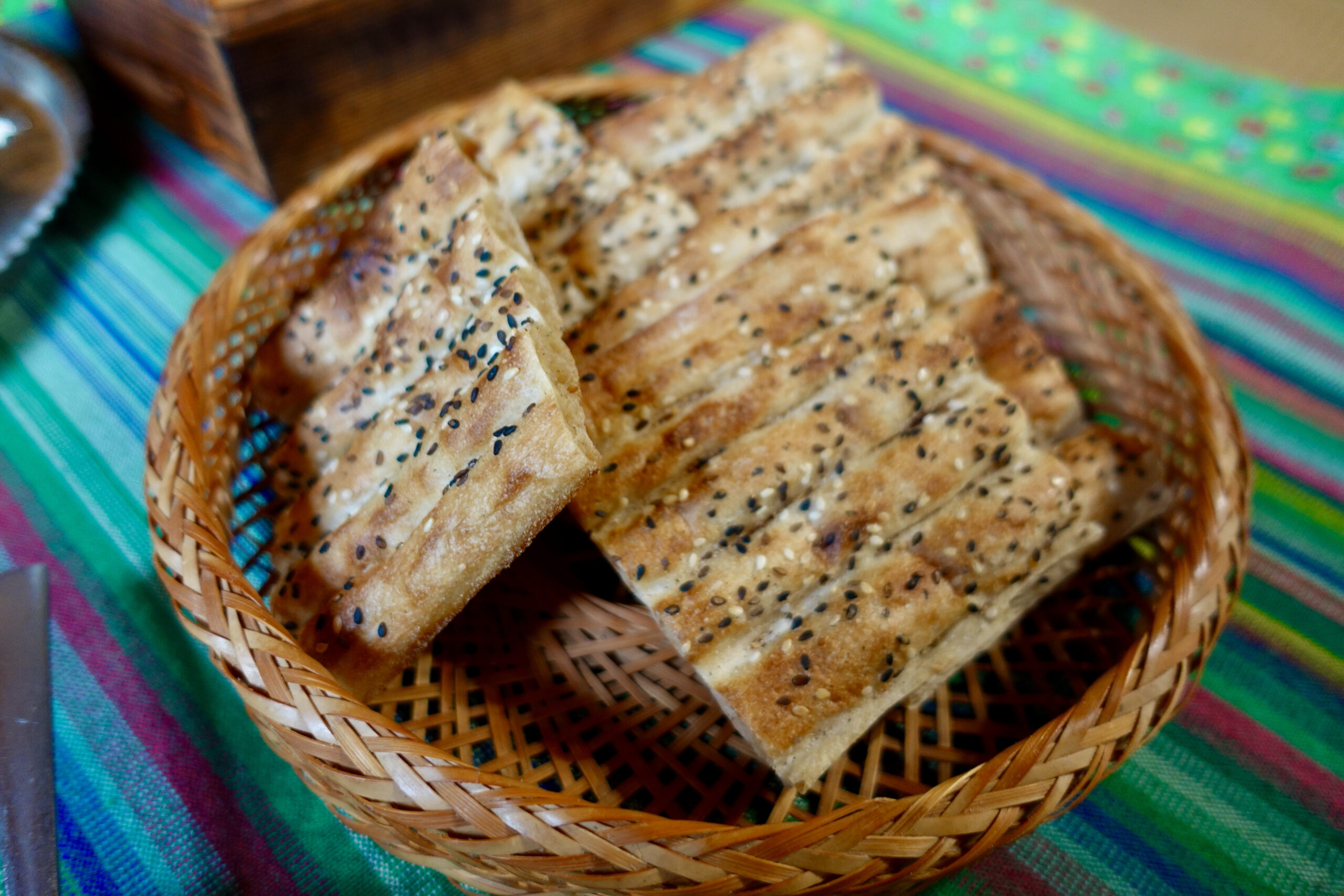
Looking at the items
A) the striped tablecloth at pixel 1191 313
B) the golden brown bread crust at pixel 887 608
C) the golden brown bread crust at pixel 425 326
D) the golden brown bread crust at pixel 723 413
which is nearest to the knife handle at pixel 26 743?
the striped tablecloth at pixel 1191 313

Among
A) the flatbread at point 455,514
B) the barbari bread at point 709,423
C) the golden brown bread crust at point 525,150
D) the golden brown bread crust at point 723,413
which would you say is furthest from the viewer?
the golden brown bread crust at point 525,150

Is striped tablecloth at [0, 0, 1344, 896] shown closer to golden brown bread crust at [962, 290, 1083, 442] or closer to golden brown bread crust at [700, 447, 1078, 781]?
golden brown bread crust at [700, 447, 1078, 781]

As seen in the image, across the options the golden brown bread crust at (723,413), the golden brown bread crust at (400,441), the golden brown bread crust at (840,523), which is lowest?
the golden brown bread crust at (840,523)

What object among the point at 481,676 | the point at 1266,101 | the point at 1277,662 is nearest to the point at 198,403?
the point at 481,676

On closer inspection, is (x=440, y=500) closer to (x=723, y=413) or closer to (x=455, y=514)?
(x=455, y=514)

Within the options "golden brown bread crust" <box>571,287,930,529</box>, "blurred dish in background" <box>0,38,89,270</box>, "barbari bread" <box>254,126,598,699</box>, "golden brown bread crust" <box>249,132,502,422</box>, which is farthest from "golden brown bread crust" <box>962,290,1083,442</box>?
"blurred dish in background" <box>0,38,89,270</box>

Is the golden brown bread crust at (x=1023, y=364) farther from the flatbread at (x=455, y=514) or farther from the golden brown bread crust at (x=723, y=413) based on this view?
the flatbread at (x=455, y=514)

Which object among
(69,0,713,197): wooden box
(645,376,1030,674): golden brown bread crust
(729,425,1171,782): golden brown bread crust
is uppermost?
(69,0,713,197): wooden box
